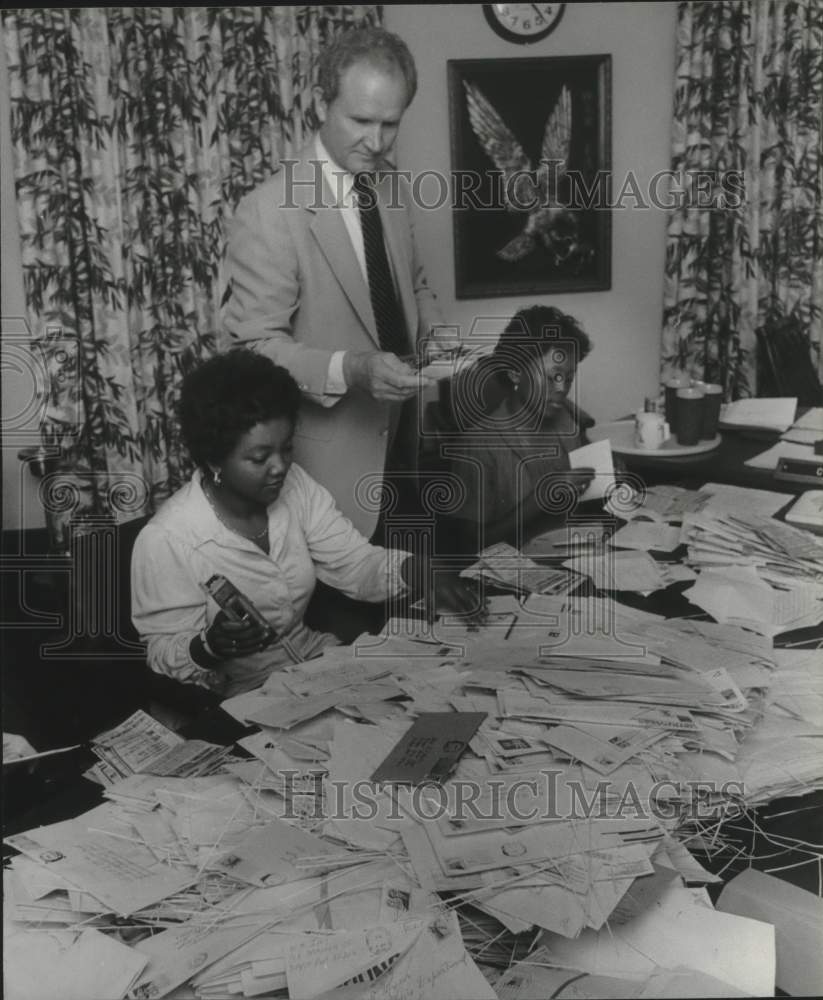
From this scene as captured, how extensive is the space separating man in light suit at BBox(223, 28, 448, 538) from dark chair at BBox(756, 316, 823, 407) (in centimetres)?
170

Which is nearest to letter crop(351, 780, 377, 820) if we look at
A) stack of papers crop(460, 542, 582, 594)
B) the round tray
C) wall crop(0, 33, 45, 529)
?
stack of papers crop(460, 542, 582, 594)

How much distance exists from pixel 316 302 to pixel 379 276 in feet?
0.62

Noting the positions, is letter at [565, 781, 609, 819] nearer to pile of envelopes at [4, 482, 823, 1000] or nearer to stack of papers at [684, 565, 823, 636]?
pile of envelopes at [4, 482, 823, 1000]

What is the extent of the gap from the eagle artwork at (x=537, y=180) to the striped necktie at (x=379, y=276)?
5.19ft

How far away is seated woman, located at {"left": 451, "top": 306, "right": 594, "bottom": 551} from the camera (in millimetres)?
2193

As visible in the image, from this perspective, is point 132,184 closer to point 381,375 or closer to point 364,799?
point 381,375

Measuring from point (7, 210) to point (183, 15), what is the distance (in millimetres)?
843

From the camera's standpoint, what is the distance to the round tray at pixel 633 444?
234cm

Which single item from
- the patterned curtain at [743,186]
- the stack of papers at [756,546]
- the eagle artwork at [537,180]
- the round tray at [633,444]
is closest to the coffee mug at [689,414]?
the round tray at [633,444]

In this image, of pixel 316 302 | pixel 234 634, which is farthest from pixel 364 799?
pixel 316 302

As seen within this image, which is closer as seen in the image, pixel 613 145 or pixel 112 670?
pixel 112 670

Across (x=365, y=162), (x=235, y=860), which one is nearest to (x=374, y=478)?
(x=365, y=162)

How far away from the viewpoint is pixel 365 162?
205 centimetres

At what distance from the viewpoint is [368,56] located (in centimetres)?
187
